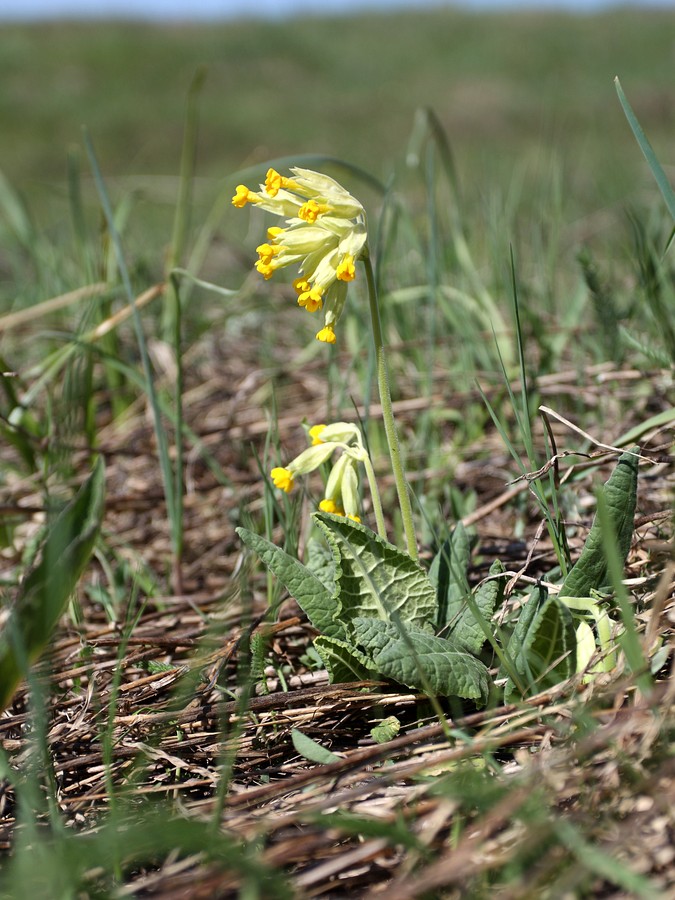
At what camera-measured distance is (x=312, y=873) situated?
3.77ft

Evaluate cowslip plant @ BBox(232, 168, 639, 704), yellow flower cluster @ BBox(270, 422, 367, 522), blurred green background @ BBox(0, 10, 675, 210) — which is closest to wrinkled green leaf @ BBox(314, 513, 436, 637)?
cowslip plant @ BBox(232, 168, 639, 704)

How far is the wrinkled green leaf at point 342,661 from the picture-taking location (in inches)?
63.1

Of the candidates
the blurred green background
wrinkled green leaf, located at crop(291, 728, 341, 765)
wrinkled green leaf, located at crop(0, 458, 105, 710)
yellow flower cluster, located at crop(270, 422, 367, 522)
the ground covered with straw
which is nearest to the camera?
the ground covered with straw

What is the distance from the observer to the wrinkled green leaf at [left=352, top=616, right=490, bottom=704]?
146 centimetres

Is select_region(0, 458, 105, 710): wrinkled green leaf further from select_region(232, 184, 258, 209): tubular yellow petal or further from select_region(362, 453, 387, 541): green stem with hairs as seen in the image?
select_region(232, 184, 258, 209): tubular yellow petal

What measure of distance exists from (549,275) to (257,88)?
31.3 meters

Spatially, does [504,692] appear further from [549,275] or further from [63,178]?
[63,178]

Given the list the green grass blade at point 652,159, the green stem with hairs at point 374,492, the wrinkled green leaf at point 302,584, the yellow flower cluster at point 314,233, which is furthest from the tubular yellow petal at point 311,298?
the green grass blade at point 652,159

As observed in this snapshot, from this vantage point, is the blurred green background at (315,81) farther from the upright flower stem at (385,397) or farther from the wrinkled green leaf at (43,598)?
the wrinkled green leaf at (43,598)

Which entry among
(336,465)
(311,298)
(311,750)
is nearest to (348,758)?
(311,750)

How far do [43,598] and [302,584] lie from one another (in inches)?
21.5

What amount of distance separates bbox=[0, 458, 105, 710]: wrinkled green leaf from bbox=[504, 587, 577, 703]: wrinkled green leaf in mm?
794

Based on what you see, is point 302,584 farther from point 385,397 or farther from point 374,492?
point 385,397

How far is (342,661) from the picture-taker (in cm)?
164
